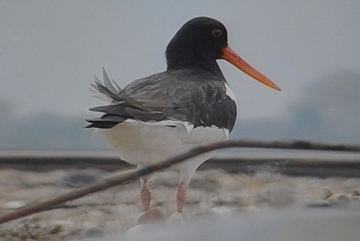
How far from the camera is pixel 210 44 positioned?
1087 mm

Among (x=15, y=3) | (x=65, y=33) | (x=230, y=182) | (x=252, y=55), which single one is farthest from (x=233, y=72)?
(x=15, y=3)

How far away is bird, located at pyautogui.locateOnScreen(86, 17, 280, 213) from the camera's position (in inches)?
32.4

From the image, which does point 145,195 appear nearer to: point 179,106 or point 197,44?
point 179,106

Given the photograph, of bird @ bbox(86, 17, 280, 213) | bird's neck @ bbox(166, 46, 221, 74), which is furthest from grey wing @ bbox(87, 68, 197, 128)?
bird's neck @ bbox(166, 46, 221, 74)

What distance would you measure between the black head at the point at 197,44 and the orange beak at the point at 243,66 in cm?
2

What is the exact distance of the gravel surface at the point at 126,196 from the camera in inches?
30.1

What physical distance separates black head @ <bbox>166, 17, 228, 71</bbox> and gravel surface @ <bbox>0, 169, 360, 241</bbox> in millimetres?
221

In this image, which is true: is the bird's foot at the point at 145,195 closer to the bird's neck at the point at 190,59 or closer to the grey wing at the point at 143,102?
the grey wing at the point at 143,102

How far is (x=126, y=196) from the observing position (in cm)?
94

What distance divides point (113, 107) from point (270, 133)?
1.45ft

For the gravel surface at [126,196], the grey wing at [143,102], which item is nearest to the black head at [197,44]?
the grey wing at [143,102]

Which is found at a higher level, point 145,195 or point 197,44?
point 197,44

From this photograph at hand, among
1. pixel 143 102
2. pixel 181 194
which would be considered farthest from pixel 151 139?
pixel 181 194

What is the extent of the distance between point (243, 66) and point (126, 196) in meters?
0.38
